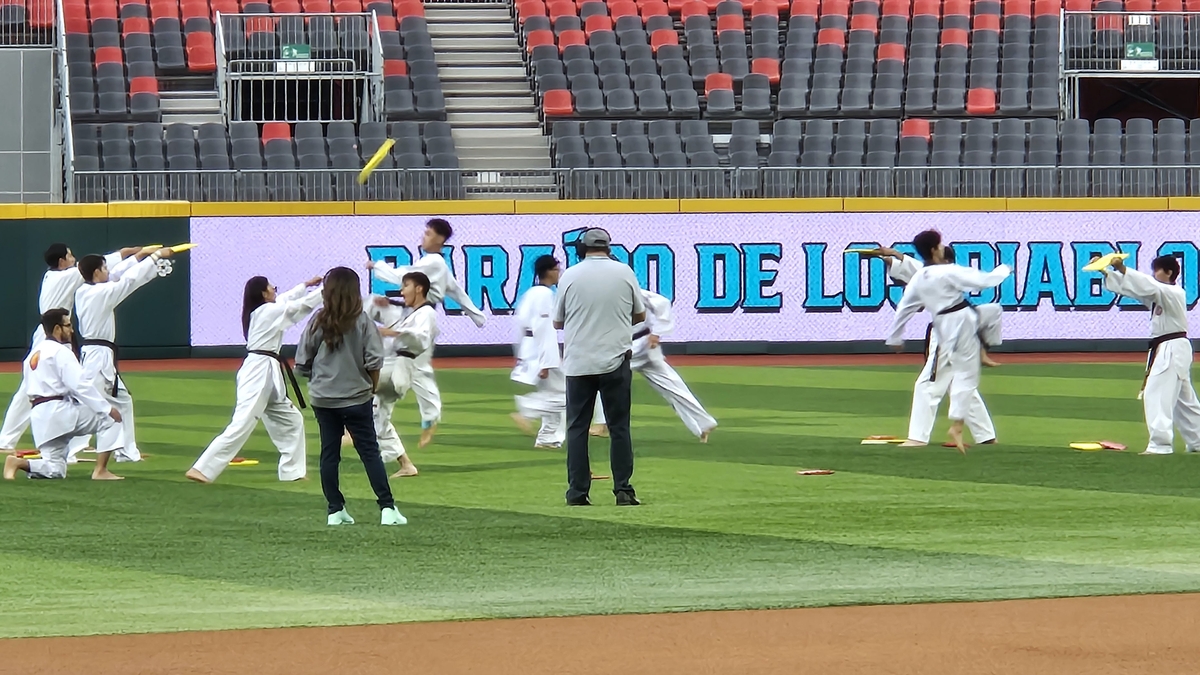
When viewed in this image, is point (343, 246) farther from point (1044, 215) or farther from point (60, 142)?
point (1044, 215)

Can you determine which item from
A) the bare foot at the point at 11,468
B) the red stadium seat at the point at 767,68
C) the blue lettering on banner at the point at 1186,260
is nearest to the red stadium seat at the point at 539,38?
the red stadium seat at the point at 767,68

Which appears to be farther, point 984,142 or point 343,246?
point 984,142

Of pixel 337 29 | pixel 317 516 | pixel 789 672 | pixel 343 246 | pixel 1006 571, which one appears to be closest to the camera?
pixel 789 672

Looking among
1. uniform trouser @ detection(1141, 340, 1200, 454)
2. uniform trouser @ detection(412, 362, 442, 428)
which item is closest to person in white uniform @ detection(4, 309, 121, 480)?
A: uniform trouser @ detection(412, 362, 442, 428)

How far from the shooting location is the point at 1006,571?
29.9 feet

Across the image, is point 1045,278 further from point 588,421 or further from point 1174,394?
point 588,421

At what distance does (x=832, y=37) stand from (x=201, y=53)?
11583 millimetres

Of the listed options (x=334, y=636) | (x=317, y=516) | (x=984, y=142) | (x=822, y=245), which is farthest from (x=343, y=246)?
(x=334, y=636)

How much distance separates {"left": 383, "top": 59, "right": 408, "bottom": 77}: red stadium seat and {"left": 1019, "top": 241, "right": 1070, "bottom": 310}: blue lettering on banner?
11438mm

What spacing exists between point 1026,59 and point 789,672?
27.7 meters

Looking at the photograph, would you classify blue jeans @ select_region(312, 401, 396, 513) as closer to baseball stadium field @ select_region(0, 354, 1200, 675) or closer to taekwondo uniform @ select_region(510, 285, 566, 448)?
baseball stadium field @ select_region(0, 354, 1200, 675)

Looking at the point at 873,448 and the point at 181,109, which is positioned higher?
the point at 181,109

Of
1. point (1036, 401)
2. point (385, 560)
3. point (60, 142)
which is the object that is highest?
point (60, 142)

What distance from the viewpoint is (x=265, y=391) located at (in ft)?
43.5
